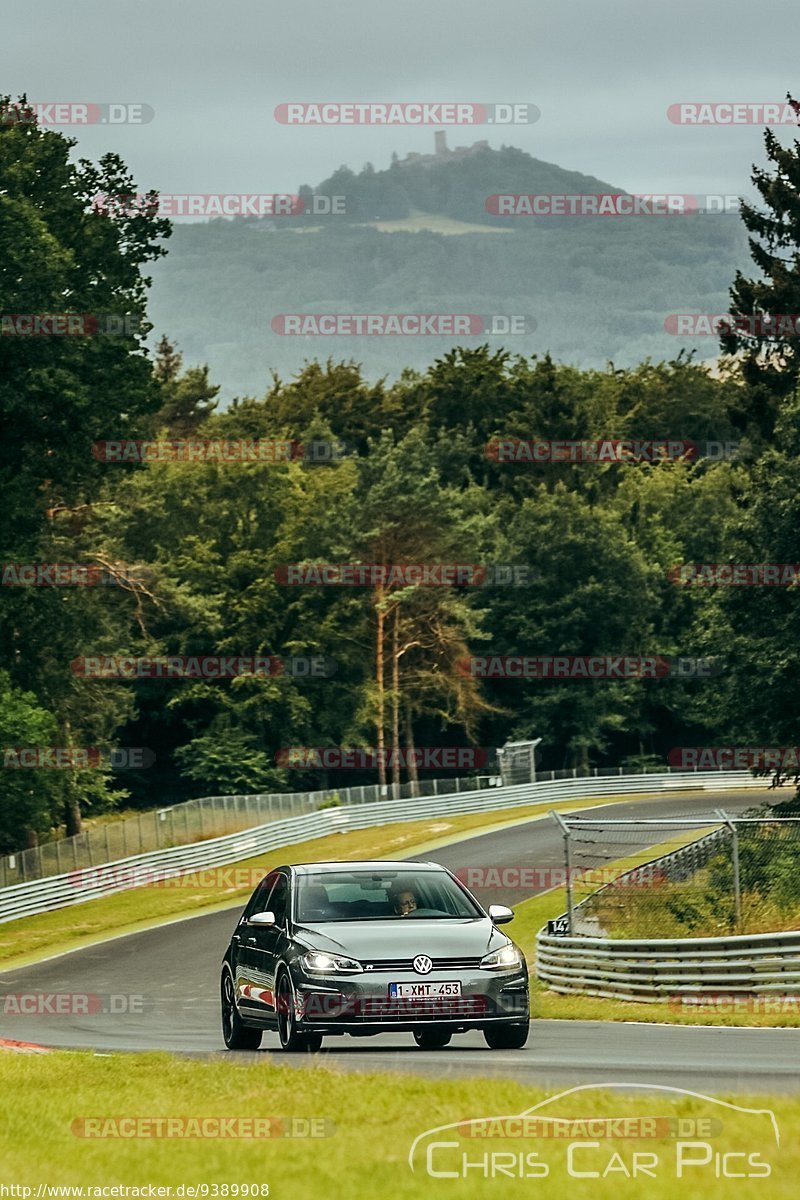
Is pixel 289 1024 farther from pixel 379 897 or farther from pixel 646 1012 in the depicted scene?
pixel 646 1012

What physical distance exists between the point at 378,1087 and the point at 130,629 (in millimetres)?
73478

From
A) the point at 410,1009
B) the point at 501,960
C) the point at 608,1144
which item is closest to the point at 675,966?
the point at 501,960

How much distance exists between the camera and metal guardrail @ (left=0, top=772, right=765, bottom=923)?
51719 millimetres

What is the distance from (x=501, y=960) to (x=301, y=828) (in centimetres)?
5076

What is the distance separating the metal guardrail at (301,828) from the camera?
170 feet

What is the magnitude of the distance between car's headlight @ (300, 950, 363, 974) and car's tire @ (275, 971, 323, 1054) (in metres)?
0.26

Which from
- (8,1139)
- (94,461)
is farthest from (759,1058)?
(94,461)

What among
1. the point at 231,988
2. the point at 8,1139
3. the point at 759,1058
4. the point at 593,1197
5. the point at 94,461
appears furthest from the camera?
the point at 94,461

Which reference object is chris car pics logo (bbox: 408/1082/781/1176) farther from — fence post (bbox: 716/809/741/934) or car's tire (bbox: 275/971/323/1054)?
fence post (bbox: 716/809/741/934)

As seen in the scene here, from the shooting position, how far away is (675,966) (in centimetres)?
2295

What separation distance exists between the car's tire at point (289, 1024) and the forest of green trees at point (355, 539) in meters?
30.5

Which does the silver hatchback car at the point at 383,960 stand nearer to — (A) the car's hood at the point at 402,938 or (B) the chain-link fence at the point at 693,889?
(A) the car's hood at the point at 402,938

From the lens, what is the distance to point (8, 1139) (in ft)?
31.9

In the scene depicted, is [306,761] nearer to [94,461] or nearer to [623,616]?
[623,616]
